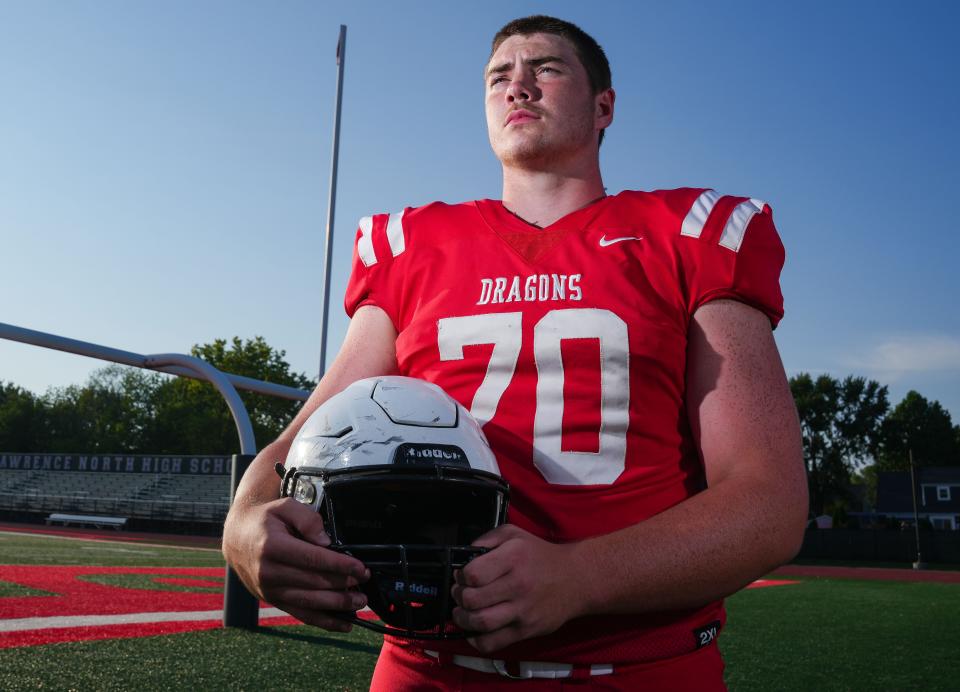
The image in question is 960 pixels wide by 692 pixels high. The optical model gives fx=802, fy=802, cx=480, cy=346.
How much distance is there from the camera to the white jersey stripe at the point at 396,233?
4.96ft

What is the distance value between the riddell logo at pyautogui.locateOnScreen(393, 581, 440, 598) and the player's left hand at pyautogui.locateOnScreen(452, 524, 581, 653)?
9 cm

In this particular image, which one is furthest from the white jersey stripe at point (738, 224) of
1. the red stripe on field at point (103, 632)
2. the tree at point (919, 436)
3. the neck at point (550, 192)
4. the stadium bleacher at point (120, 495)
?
the tree at point (919, 436)

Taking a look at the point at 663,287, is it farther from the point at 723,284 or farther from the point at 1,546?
the point at 1,546

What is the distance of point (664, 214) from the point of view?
1.33 metres

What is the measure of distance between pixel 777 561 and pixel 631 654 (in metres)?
0.27

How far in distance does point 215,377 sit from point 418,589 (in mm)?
3639

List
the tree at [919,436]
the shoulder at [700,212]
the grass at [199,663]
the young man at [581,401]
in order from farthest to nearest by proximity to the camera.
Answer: the tree at [919,436] < the grass at [199,663] < the shoulder at [700,212] < the young man at [581,401]

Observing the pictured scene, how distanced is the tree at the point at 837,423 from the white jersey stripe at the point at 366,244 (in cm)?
5201

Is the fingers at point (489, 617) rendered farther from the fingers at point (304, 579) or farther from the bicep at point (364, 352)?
the bicep at point (364, 352)

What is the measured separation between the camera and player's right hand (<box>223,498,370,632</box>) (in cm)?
88

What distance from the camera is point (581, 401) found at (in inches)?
47.4

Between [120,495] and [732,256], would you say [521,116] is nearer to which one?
[732,256]

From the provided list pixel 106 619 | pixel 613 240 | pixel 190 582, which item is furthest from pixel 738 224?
pixel 190 582

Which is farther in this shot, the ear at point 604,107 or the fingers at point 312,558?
the ear at point 604,107
